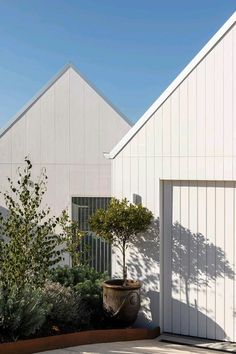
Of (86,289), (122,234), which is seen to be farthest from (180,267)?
(86,289)

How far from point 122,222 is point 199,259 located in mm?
1321

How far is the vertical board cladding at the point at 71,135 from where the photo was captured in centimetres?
1395

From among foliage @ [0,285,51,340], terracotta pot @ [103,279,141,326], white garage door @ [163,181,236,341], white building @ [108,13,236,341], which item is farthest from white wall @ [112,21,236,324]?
foliage @ [0,285,51,340]

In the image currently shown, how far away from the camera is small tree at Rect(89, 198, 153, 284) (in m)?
8.50

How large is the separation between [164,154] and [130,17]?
4.55m

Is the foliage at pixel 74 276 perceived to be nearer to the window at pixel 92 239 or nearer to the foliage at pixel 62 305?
the foliage at pixel 62 305

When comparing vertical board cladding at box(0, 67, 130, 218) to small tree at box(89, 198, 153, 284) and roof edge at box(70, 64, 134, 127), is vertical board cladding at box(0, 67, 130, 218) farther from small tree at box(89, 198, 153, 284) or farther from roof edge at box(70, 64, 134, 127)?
small tree at box(89, 198, 153, 284)

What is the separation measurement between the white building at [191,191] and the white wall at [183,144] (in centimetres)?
1

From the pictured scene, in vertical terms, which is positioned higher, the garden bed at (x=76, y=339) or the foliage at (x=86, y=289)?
the foliage at (x=86, y=289)

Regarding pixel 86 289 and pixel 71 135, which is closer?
pixel 86 289

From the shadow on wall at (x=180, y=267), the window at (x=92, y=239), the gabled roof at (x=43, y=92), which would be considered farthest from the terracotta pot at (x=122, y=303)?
the gabled roof at (x=43, y=92)

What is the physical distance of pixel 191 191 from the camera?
28.1 feet

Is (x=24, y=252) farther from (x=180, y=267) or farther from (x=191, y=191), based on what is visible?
(x=191, y=191)

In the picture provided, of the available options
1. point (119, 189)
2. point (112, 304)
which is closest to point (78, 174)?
point (119, 189)
